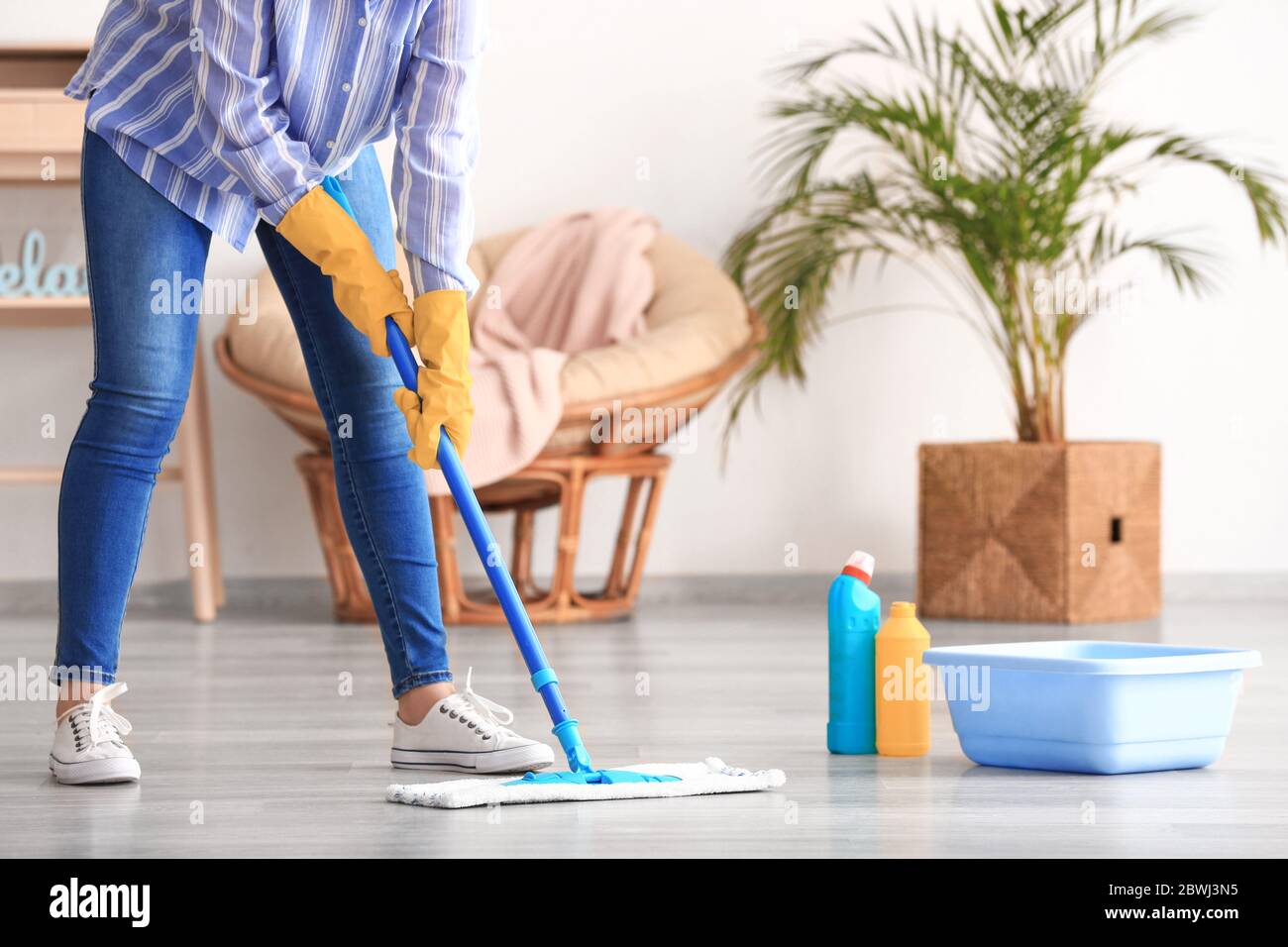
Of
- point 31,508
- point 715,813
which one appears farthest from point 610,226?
point 715,813

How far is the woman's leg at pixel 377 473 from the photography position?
1517 mm

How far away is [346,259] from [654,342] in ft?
5.15

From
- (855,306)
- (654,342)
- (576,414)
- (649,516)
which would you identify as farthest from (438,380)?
(855,306)

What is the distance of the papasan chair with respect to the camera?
2861 mm

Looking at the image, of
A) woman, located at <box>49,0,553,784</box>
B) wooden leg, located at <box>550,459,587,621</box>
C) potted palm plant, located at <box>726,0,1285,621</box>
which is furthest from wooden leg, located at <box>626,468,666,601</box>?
woman, located at <box>49,0,553,784</box>

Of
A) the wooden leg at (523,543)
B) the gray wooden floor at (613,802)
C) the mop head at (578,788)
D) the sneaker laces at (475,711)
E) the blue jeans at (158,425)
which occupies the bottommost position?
the gray wooden floor at (613,802)

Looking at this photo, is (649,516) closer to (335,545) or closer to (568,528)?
(568,528)

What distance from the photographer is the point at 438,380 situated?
1.42 metres

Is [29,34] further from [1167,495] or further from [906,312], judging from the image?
[1167,495]

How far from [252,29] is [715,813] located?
0.80 meters

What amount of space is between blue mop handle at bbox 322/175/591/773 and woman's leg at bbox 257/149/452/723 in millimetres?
81

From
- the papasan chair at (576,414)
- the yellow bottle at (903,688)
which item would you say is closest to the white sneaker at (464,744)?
the yellow bottle at (903,688)

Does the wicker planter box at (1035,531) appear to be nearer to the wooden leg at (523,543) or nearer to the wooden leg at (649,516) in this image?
the wooden leg at (649,516)

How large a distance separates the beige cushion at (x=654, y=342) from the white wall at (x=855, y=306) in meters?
0.35
